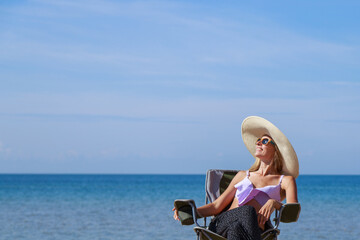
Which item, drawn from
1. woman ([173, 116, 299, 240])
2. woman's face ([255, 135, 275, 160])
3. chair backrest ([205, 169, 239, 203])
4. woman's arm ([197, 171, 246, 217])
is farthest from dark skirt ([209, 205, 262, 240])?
chair backrest ([205, 169, 239, 203])

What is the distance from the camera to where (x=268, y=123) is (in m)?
4.27

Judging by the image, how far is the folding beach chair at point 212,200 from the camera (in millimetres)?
3906

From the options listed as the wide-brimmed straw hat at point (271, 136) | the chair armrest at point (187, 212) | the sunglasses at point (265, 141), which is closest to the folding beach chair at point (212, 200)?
the chair armrest at point (187, 212)

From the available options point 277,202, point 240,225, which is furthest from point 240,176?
point 240,225

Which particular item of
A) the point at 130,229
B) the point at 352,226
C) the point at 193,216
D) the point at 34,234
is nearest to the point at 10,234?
the point at 34,234

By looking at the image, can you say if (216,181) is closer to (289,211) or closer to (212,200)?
(212,200)

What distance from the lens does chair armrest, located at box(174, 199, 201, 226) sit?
160 inches

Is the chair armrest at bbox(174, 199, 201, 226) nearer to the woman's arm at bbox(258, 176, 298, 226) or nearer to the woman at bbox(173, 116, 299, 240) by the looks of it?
the woman at bbox(173, 116, 299, 240)

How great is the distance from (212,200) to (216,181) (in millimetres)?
138

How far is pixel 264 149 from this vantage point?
421 cm

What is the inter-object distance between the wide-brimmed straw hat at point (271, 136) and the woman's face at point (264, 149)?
5 cm

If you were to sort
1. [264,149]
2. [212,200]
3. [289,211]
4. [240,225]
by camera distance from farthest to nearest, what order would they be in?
[212,200], [264,149], [289,211], [240,225]

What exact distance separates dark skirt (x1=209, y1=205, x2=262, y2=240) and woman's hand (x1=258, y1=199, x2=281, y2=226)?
6cm

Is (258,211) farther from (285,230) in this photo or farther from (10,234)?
(10,234)
